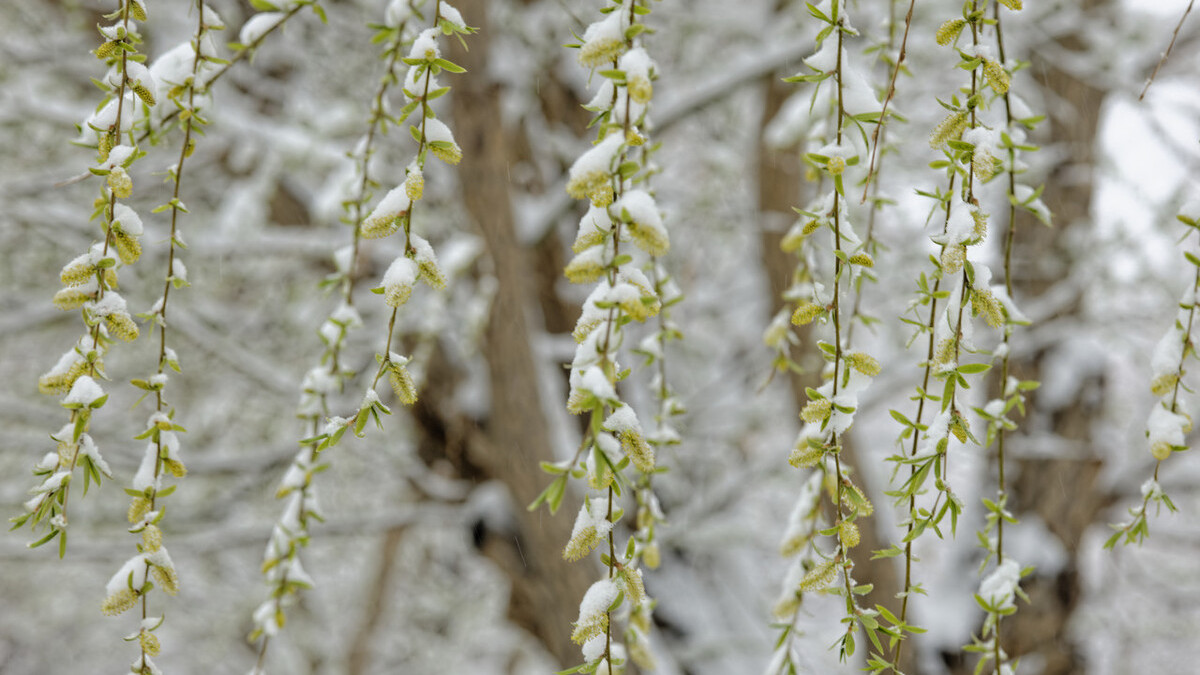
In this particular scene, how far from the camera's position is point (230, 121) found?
8.07ft

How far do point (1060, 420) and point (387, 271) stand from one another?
352cm

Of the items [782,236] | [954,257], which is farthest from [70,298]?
[782,236]

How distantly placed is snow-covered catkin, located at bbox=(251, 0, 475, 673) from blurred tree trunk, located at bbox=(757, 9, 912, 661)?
6.65 feet

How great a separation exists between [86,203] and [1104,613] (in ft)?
17.4

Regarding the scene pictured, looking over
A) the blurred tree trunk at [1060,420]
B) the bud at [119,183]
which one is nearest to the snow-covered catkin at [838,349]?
the bud at [119,183]

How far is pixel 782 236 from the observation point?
3.06 m

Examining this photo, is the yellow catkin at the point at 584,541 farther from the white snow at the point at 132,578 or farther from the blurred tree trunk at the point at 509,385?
the blurred tree trunk at the point at 509,385

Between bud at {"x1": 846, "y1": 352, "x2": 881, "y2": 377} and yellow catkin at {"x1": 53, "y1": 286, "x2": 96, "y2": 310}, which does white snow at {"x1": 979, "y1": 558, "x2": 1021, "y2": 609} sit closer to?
bud at {"x1": 846, "y1": 352, "x2": 881, "y2": 377}

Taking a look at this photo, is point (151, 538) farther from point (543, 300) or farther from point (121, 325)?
point (543, 300)

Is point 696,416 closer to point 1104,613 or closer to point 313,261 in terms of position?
point 313,261

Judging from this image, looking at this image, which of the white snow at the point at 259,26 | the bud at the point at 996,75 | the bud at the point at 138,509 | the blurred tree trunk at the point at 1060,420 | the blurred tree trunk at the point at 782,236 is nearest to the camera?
the bud at the point at 996,75

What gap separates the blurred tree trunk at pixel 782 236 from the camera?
2.88 meters

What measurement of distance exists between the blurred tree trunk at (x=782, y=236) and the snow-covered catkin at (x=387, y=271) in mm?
2027

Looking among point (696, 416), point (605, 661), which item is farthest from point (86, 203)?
point (605, 661)
